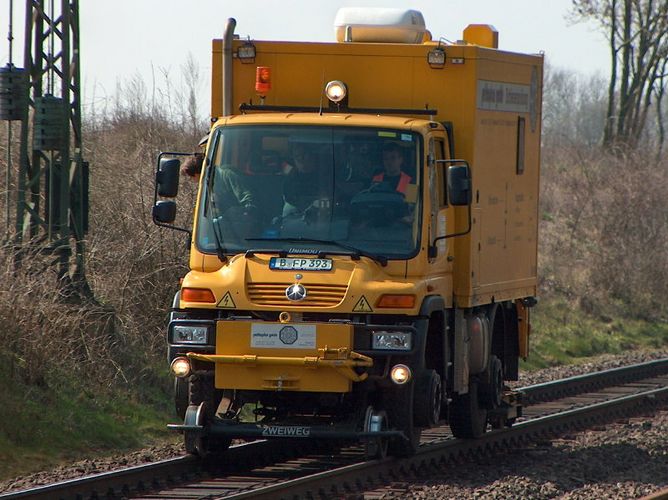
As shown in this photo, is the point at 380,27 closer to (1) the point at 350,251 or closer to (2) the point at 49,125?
(1) the point at 350,251

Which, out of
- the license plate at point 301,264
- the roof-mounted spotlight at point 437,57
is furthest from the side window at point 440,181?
the license plate at point 301,264

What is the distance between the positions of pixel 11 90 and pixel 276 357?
5737mm

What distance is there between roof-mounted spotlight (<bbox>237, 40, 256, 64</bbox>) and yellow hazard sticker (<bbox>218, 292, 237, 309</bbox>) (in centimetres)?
254

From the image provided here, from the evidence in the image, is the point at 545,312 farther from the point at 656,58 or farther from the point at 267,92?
the point at 656,58

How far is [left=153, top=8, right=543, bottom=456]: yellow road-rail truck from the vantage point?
418 inches

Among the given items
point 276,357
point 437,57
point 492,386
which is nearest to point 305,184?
point 276,357

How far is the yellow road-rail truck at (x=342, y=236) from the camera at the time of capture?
10617 millimetres

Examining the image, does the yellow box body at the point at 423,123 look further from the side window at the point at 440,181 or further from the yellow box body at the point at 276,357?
the yellow box body at the point at 276,357

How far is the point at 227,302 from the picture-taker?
1067 centimetres

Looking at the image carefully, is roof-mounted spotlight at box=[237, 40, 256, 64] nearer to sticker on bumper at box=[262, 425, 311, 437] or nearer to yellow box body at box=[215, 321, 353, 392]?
yellow box body at box=[215, 321, 353, 392]

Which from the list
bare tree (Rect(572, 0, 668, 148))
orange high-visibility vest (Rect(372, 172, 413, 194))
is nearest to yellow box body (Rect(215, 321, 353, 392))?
orange high-visibility vest (Rect(372, 172, 413, 194))

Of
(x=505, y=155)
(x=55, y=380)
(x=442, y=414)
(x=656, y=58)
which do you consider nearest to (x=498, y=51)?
(x=505, y=155)

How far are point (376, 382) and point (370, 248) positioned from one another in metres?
1.04

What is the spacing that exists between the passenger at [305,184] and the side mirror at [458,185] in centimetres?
96
